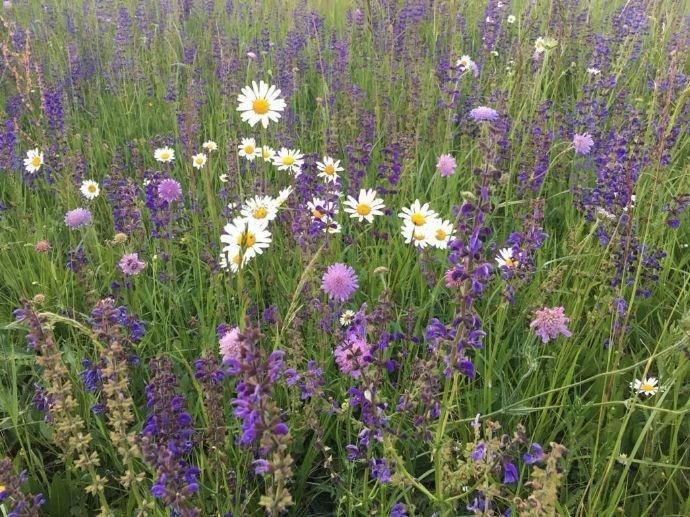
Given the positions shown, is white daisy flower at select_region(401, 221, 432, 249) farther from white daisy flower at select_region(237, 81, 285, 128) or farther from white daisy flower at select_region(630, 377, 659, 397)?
white daisy flower at select_region(630, 377, 659, 397)

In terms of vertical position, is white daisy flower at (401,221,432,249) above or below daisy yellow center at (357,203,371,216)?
below

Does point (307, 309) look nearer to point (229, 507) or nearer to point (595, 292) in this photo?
point (229, 507)

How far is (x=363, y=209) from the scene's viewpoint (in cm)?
248

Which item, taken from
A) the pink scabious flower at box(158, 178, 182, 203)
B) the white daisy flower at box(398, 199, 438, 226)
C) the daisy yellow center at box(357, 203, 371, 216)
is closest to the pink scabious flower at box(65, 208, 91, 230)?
the pink scabious flower at box(158, 178, 182, 203)

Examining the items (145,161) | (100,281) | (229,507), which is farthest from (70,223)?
(229,507)

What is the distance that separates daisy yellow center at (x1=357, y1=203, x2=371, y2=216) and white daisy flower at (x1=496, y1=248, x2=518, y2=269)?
596 millimetres

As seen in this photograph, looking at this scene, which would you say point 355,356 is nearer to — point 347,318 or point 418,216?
point 347,318

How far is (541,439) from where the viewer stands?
182 cm

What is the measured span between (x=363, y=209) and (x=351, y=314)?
655 millimetres

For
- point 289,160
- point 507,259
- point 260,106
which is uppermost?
point 260,106

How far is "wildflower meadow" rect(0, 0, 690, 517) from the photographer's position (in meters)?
1.25

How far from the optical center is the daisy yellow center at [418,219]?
7.64 feet

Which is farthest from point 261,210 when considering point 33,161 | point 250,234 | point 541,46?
point 541,46

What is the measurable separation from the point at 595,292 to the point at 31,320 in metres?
2.14
